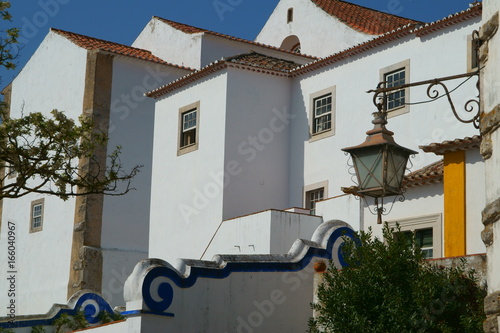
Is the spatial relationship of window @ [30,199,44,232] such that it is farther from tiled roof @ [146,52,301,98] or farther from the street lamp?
the street lamp

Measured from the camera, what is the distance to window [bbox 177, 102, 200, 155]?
79.4ft

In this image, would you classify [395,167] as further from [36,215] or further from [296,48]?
[36,215]

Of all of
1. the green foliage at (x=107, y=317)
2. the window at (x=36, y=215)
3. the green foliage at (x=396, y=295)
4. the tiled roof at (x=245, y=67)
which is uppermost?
the tiled roof at (x=245, y=67)

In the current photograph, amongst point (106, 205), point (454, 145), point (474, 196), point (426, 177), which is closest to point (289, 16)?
point (106, 205)

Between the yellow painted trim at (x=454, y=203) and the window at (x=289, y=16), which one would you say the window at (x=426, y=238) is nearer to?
the yellow painted trim at (x=454, y=203)

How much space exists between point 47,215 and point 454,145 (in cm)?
1799

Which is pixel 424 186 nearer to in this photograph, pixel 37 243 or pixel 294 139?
pixel 294 139

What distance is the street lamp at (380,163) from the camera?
8883 mm

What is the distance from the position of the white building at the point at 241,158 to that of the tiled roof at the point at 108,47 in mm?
115

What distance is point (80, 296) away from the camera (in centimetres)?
1798

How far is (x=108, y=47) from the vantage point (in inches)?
1155

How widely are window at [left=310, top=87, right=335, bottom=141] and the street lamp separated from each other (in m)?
13.5

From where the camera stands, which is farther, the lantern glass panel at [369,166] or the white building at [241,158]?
the white building at [241,158]

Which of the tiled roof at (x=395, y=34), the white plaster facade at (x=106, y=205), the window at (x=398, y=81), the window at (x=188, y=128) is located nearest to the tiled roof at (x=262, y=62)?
the tiled roof at (x=395, y=34)
